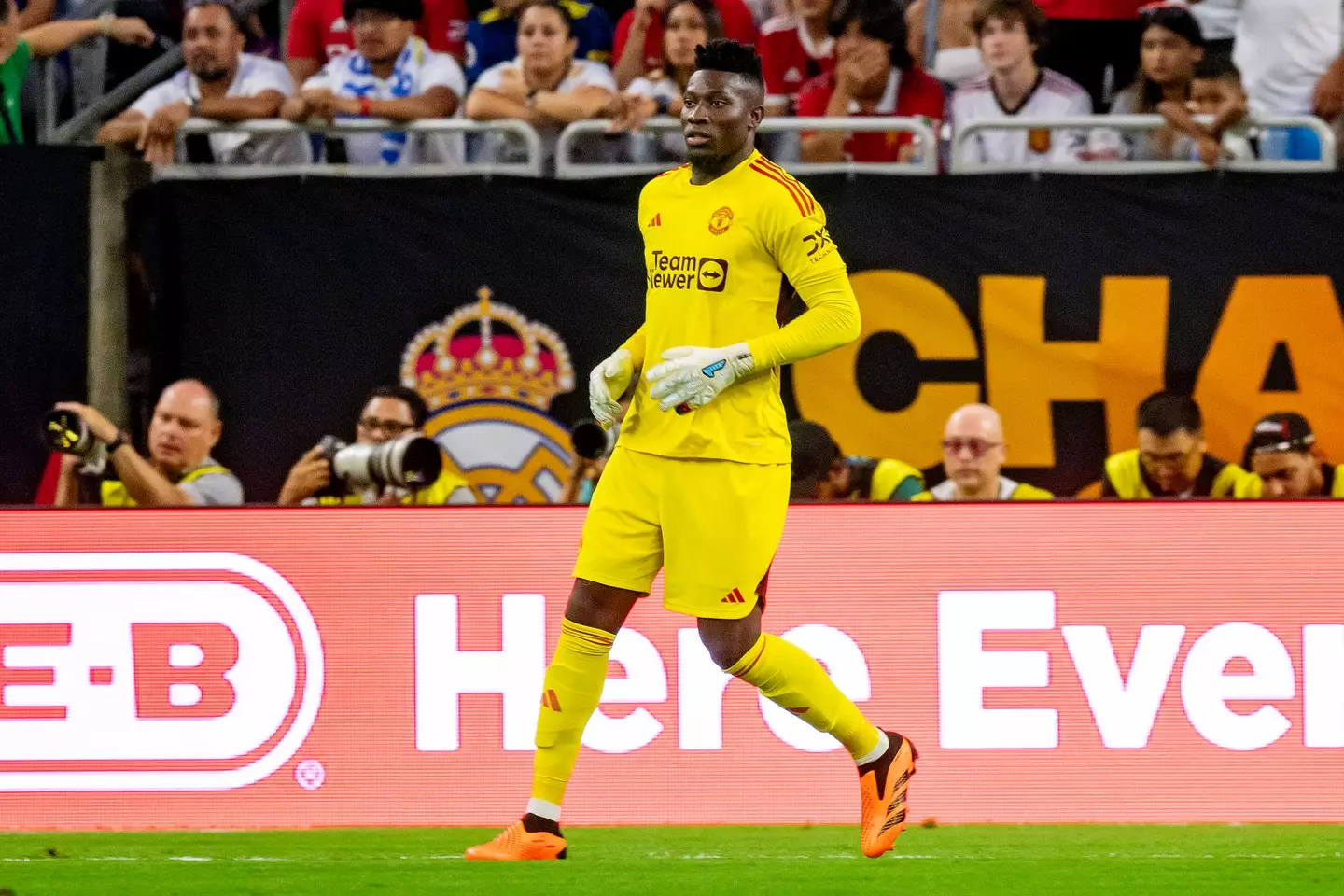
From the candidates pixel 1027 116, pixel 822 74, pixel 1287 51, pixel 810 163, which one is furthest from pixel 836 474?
pixel 1287 51

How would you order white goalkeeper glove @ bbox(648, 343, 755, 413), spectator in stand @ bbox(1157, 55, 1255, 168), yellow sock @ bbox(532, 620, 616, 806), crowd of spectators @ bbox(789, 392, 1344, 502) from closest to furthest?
1. white goalkeeper glove @ bbox(648, 343, 755, 413)
2. yellow sock @ bbox(532, 620, 616, 806)
3. crowd of spectators @ bbox(789, 392, 1344, 502)
4. spectator in stand @ bbox(1157, 55, 1255, 168)

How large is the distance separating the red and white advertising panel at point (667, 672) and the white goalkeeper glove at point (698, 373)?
1480 mm

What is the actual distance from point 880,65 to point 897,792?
13.5ft

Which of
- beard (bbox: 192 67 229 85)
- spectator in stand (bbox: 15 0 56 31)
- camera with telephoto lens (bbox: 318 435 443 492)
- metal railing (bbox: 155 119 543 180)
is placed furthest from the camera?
spectator in stand (bbox: 15 0 56 31)

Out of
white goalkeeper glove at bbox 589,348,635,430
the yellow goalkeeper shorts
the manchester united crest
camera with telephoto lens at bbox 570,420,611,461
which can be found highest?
the manchester united crest

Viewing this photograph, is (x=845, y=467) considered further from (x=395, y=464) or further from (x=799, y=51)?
(x=799, y=51)

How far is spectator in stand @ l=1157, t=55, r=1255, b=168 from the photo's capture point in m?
7.93

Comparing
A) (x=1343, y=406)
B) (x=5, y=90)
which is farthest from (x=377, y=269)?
(x=1343, y=406)

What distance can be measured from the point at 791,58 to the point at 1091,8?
1.40 m

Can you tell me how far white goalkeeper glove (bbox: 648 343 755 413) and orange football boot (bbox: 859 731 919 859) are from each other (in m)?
1.17

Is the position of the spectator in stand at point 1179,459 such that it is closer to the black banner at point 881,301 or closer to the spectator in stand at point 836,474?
the black banner at point 881,301

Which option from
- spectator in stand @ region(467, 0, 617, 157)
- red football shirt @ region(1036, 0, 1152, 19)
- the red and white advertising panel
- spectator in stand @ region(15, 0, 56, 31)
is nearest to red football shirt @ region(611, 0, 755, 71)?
spectator in stand @ region(467, 0, 617, 157)

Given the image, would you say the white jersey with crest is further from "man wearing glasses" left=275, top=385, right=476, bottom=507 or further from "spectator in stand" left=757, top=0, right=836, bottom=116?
"man wearing glasses" left=275, top=385, right=476, bottom=507

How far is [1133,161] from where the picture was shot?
8094 mm
